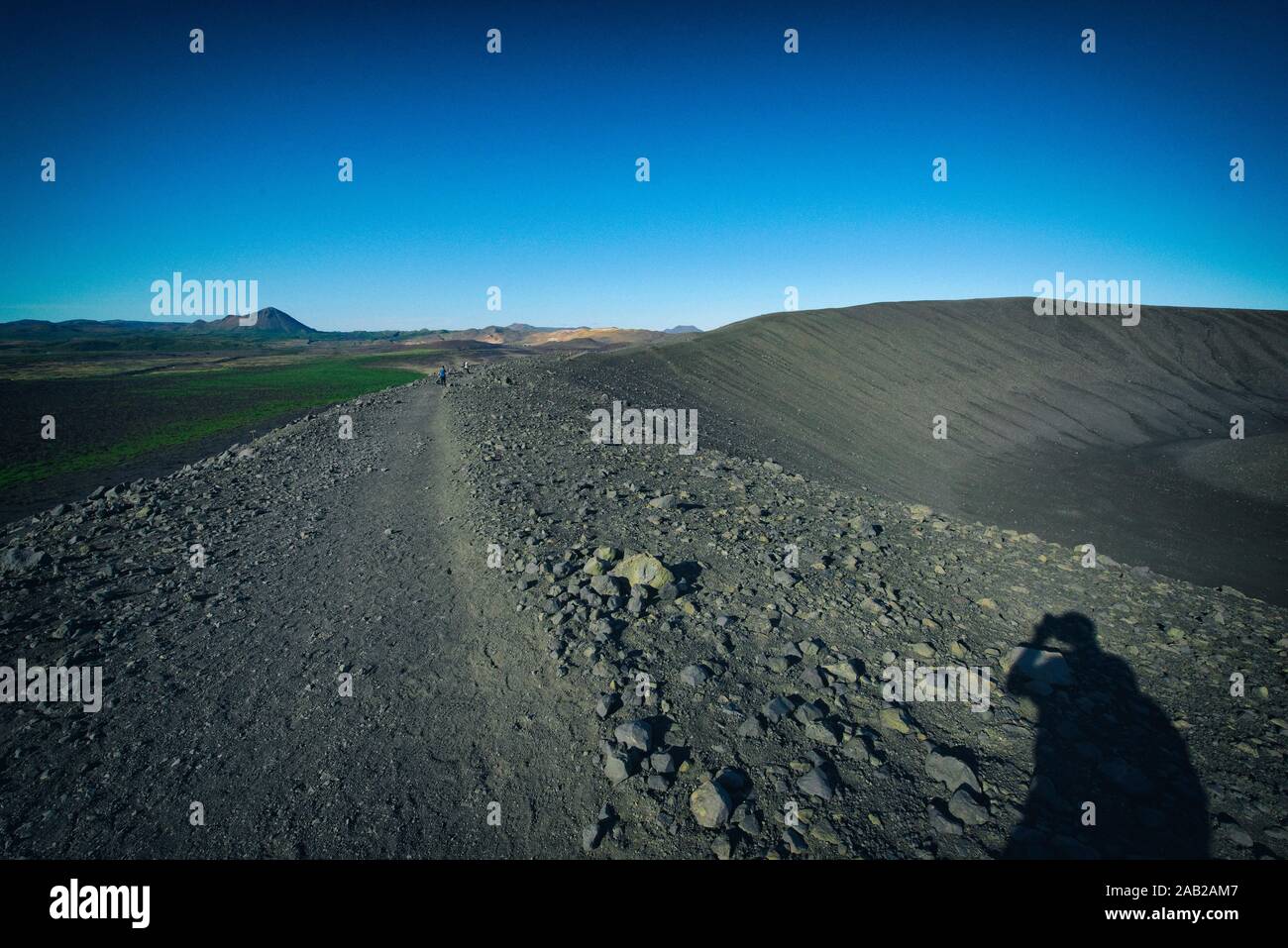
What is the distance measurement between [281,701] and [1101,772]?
724cm

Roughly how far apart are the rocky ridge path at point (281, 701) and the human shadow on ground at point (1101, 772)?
11.1 feet

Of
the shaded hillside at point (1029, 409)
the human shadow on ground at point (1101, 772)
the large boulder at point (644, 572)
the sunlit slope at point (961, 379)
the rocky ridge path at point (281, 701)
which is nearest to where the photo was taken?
the human shadow on ground at point (1101, 772)

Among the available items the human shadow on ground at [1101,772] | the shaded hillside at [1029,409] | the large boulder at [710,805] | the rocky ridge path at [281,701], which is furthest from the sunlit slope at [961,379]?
the large boulder at [710,805]

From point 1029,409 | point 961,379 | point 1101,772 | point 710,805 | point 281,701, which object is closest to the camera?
point 710,805

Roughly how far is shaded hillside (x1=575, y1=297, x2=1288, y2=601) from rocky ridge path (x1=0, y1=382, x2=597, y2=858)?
381 inches

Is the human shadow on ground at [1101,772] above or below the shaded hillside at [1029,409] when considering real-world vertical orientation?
below

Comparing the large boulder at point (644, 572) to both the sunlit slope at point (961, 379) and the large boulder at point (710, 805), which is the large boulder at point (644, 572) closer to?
the large boulder at point (710, 805)

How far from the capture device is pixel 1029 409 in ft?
94.1

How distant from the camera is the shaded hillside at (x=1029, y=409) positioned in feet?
52.2

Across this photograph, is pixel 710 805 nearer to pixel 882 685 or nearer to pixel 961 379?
pixel 882 685

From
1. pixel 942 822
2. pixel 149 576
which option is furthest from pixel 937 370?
pixel 149 576

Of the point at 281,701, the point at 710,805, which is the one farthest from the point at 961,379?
the point at 281,701

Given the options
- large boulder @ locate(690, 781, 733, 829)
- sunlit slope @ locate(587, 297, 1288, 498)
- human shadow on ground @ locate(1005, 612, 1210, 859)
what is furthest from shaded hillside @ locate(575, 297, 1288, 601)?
large boulder @ locate(690, 781, 733, 829)
